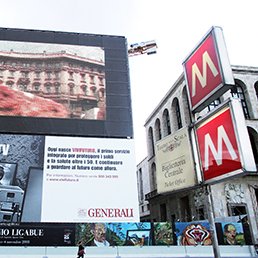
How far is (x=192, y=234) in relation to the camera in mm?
15930

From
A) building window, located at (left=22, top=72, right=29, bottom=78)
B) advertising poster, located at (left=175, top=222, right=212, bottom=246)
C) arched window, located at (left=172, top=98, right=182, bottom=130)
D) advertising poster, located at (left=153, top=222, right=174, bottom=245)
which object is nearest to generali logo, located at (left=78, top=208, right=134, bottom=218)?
advertising poster, located at (left=153, top=222, right=174, bottom=245)

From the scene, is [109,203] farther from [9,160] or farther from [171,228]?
[9,160]

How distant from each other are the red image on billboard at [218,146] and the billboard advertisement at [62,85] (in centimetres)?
1256

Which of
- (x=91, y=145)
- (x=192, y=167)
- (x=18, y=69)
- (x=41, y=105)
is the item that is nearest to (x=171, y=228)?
(x=91, y=145)

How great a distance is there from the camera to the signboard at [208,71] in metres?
5.33

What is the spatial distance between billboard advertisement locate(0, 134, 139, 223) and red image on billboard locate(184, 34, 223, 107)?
11.1 metres

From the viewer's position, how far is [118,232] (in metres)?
15.3

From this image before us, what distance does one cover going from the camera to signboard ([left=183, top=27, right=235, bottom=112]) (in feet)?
17.5

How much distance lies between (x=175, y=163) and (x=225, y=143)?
4.62 ft

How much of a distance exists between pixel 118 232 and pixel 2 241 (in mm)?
5632

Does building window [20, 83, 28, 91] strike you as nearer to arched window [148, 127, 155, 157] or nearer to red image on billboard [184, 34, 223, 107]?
red image on billboard [184, 34, 223, 107]

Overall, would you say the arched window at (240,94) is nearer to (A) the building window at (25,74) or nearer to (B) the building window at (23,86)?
(A) the building window at (25,74)

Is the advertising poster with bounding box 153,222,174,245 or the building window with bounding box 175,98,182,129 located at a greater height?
the building window with bounding box 175,98,182,129

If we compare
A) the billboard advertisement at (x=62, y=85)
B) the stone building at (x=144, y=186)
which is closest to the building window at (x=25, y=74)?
the billboard advertisement at (x=62, y=85)
